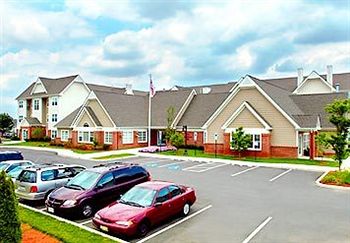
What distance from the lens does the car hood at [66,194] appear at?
44.4ft

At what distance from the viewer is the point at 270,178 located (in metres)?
23.2

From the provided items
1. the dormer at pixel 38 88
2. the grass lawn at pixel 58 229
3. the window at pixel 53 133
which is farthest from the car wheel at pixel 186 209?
the dormer at pixel 38 88

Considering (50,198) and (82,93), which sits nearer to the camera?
(50,198)

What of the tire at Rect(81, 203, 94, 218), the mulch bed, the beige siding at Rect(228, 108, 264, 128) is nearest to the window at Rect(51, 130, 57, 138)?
the beige siding at Rect(228, 108, 264, 128)

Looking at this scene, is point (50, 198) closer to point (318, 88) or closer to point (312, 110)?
point (312, 110)

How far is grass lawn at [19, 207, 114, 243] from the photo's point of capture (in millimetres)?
10359

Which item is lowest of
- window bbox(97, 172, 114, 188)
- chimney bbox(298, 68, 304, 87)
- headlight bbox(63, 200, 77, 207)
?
headlight bbox(63, 200, 77, 207)

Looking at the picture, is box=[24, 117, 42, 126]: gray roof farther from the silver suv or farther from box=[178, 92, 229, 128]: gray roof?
the silver suv

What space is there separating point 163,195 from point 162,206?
51 cm

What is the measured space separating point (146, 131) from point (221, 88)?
27102 mm

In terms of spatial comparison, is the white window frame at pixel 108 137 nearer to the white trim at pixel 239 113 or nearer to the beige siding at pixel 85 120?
the beige siding at pixel 85 120

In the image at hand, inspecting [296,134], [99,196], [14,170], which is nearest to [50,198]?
[99,196]

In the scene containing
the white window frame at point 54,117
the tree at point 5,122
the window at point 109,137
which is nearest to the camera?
the window at point 109,137

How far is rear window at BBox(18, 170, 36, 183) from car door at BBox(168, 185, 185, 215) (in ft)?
20.8
